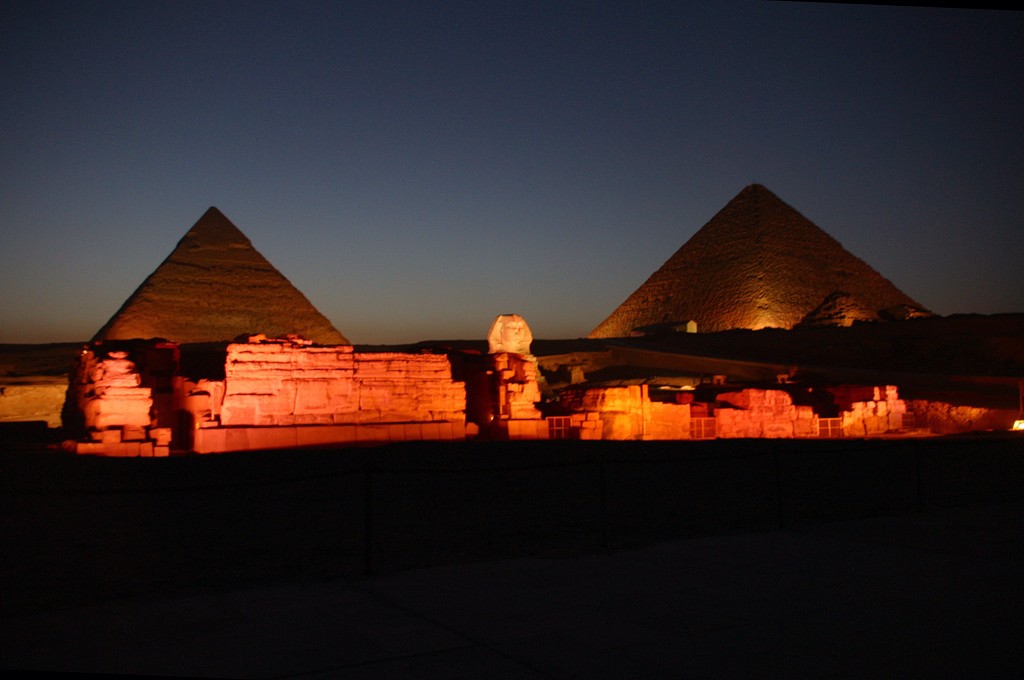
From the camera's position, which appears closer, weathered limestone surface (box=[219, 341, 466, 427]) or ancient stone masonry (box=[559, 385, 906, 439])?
weathered limestone surface (box=[219, 341, 466, 427])

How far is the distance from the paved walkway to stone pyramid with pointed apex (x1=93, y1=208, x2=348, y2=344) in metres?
33.4

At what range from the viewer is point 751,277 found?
71.8 meters

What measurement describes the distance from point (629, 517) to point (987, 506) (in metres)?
3.18

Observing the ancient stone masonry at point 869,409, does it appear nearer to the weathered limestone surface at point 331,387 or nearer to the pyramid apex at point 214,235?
the weathered limestone surface at point 331,387

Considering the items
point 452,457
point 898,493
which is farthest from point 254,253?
point 898,493

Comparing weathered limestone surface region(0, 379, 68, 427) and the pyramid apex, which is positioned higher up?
the pyramid apex

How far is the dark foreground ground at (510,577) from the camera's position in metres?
3.66

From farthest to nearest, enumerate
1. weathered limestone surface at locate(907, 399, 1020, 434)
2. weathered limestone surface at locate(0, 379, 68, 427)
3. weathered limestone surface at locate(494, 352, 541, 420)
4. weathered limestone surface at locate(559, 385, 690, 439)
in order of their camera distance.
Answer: weathered limestone surface at locate(0, 379, 68, 427) → weathered limestone surface at locate(907, 399, 1020, 434) → weathered limestone surface at locate(559, 385, 690, 439) → weathered limestone surface at locate(494, 352, 541, 420)

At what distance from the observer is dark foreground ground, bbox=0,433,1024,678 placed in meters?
3.66

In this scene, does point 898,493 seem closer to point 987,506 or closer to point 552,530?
point 987,506

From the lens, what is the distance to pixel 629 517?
8.02 m

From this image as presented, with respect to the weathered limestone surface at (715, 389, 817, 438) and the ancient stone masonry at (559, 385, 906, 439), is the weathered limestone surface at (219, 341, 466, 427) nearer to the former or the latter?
the ancient stone masonry at (559, 385, 906, 439)

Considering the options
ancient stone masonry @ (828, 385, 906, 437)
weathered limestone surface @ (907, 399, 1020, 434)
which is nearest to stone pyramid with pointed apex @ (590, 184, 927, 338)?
weathered limestone surface @ (907, 399, 1020, 434)

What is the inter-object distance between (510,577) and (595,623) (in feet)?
3.65
